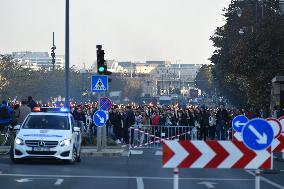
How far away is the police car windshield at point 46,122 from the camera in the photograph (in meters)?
28.5

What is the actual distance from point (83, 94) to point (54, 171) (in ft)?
446

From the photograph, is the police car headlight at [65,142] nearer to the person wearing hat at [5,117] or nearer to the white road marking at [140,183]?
the white road marking at [140,183]

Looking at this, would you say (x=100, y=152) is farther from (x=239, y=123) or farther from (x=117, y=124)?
(x=117, y=124)

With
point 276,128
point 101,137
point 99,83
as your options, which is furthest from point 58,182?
point 101,137

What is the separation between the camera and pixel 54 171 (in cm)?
2544

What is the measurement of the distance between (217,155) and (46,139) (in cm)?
1249

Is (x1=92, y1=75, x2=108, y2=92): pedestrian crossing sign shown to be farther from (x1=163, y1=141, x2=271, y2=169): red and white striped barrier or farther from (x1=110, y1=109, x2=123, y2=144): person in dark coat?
(x1=163, y1=141, x2=271, y2=169): red and white striped barrier

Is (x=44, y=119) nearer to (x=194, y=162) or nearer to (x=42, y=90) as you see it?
(x=194, y=162)

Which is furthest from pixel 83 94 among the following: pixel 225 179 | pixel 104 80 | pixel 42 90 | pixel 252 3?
pixel 225 179

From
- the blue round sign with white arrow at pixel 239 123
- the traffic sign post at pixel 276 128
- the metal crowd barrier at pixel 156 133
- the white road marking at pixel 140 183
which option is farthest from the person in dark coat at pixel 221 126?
the white road marking at pixel 140 183

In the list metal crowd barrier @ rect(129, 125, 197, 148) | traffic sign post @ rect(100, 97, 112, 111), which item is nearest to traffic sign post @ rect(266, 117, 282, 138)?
traffic sign post @ rect(100, 97, 112, 111)

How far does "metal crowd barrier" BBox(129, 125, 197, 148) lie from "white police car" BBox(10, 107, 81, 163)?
589 inches

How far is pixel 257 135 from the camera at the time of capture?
15.5 meters

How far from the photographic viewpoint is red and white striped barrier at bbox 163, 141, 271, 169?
15.3 meters
